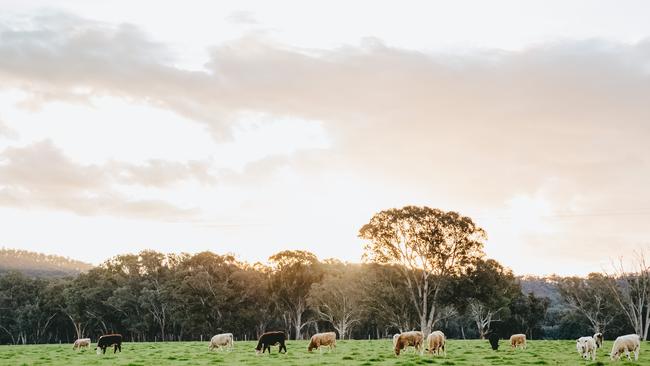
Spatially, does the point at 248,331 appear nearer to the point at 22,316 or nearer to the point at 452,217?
the point at 22,316

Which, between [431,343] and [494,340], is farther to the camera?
[494,340]

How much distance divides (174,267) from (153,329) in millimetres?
14187

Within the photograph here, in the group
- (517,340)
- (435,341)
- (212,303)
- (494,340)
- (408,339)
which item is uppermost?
(212,303)

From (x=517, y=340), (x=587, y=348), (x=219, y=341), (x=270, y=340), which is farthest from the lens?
(x=517, y=340)

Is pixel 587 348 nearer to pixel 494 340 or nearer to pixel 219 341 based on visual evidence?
pixel 494 340

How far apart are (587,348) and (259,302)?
271 ft

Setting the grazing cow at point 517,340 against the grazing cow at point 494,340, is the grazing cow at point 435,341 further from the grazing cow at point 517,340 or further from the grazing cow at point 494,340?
the grazing cow at point 517,340

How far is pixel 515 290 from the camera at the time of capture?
109m

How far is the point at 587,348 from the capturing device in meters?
34.4

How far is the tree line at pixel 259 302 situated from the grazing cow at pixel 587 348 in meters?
37.4

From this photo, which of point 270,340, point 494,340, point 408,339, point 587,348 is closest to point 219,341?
point 270,340

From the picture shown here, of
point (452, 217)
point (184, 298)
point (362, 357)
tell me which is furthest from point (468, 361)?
point (184, 298)

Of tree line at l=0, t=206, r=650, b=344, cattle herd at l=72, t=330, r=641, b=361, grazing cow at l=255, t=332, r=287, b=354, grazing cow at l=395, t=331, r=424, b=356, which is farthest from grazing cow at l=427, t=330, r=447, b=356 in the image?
tree line at l=0, t=206, r=650, b=344

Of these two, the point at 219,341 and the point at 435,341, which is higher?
the point at 435,341
